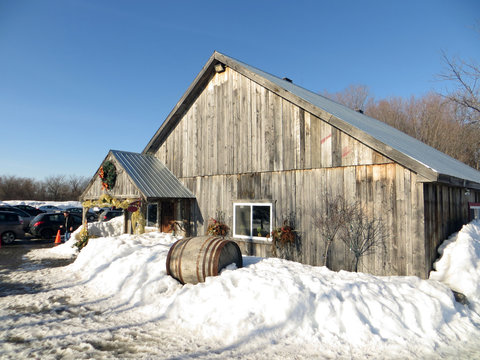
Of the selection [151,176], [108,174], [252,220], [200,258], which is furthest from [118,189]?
[200,258]

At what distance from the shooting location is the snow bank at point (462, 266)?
22.3ft

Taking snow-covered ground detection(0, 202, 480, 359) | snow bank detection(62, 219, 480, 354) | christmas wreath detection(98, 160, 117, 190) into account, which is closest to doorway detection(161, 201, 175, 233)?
christmas wreath detection(98, 160, 117, 190)

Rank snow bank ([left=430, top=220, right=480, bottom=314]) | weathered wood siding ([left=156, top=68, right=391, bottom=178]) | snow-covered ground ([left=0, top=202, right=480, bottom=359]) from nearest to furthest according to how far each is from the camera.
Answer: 1. snow-covered ground ([left=0, top=202, right=480, bottom=359])
2. snow bank ([left=430, top=220, right=480, bottom=314])
3. weathered wood siding ([left=156, top=68, right=391, bottom=178])

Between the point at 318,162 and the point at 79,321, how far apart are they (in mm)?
7212

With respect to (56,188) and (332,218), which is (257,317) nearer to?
(332,218)

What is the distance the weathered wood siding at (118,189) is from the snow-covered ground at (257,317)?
16.0 ft

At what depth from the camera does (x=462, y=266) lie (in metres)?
7.38

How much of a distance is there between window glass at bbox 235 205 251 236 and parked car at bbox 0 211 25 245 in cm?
1247

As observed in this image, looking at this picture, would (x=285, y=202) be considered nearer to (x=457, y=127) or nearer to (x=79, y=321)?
(x=79, y=321)

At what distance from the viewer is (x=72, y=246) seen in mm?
14125

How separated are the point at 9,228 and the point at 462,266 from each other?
63.2ft

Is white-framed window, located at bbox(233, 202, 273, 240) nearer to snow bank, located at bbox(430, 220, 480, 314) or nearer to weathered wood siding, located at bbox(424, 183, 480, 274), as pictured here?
weathered wood siding, located at bbox(424, 183, 480, 274)

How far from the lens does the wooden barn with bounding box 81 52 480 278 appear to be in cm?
811

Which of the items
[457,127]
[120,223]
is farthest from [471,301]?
[457,127]
